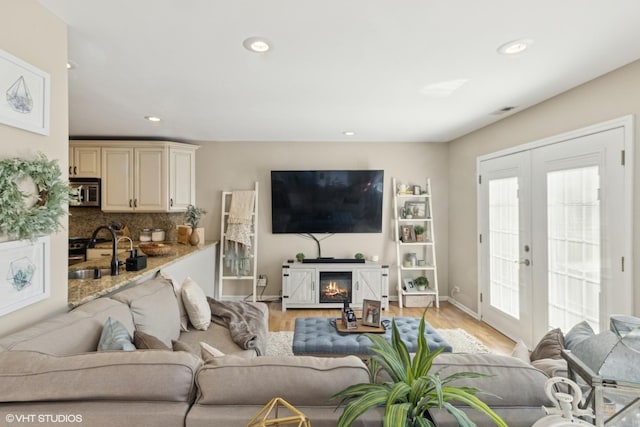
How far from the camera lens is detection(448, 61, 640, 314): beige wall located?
225cm

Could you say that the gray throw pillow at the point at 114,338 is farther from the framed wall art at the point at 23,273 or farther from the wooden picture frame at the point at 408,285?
the wooden picture frame at the point at 408,285

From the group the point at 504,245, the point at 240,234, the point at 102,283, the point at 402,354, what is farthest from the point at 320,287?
the point at 402,354

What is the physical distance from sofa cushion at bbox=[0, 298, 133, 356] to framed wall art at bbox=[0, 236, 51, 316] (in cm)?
14

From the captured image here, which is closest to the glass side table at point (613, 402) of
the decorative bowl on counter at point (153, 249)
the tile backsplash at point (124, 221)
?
the decorative bowl on counter at point (153, 249)

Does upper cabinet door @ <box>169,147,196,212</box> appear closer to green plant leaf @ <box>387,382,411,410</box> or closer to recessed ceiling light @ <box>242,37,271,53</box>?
recessed ceiling light @ <box>242,37,271,53</box>

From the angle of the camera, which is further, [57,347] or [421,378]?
[57,347]

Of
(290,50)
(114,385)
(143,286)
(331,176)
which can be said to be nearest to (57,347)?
(114,385)

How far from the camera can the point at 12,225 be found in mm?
1363

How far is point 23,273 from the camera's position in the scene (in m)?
1.47

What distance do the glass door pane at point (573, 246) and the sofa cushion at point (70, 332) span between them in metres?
3.39

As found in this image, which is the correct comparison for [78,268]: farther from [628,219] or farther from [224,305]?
[628,219]

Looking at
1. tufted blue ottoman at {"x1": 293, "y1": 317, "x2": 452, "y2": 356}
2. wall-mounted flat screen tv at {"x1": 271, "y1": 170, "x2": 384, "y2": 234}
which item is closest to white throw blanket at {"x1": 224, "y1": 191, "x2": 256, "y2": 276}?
wall-mounted flat screen tv at {"x1": 271, "y1": 170, "x2": 384, "y2": 234}

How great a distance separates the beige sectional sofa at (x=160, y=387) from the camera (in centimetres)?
98

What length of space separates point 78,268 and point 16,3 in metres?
Answer: 2.00
